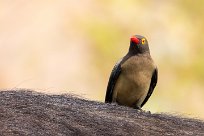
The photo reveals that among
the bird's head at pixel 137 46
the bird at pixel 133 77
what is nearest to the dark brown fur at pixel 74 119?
the bird at pixel 133 77

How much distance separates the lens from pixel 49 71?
2756cm

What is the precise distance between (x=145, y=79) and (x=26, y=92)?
2.72 m

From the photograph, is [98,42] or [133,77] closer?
[133,77]

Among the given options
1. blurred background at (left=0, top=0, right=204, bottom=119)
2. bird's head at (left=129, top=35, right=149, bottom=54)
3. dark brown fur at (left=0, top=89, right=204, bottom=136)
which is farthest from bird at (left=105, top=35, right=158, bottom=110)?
blurred background at (left=0, top=0, right=204, bottom=119)

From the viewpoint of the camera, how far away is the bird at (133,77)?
469 inches

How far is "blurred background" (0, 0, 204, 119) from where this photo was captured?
92.1 ft

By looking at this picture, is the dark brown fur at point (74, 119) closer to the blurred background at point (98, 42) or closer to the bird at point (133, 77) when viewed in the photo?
the bird at point (133, 77)

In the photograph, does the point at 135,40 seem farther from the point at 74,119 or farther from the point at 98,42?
the point at 98,42

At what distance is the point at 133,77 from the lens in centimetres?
1190

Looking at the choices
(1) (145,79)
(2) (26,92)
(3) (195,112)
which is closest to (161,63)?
(3) (195,112)

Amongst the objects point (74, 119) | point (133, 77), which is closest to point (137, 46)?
point (133, 77)

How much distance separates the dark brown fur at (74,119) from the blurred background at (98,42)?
16.0 metres

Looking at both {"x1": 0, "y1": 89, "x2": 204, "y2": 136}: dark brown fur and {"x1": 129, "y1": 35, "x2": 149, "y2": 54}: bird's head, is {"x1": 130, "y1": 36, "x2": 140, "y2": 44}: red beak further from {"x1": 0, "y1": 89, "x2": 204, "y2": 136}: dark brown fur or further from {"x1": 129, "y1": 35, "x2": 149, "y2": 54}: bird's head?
{"x1": 0, "y1": 89, "x2": 204, "y2": 136}: dark brown fur

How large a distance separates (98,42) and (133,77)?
19.7 meters
